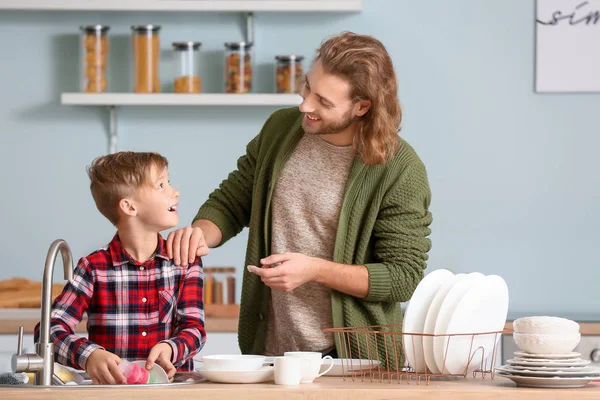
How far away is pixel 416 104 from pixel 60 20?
1.31 meters

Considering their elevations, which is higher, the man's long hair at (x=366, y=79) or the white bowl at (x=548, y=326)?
the man's long hair at (x=366, y=79)

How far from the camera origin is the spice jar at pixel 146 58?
128 inches

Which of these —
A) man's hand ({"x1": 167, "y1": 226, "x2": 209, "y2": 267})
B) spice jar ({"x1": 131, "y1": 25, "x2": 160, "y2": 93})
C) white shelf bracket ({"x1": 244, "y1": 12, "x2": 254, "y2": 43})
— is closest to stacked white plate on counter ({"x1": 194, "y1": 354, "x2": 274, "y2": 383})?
man's hand ({"x1": 167, "y1": 226, "x2": 209, "y2": 267})

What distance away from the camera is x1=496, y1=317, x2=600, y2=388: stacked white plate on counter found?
141cm

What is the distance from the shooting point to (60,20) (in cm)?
338

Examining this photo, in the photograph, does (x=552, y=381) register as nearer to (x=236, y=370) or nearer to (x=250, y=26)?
(x=236, y=370)

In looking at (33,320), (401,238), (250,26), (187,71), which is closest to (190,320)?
(401,238)

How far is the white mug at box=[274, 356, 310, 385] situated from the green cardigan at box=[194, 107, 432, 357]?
37 cm

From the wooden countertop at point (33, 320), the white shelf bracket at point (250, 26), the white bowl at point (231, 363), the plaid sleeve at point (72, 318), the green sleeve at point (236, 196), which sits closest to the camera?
the white bowl at point (231, 363)

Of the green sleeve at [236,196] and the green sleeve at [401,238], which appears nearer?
the green sleeve at [401,238]

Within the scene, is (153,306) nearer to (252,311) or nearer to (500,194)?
(252,311)

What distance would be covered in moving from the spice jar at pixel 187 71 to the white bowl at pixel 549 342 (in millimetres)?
2044

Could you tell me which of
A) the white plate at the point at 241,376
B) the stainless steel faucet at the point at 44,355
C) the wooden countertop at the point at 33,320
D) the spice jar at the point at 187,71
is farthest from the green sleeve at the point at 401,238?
the spice jar at the point at 187,71

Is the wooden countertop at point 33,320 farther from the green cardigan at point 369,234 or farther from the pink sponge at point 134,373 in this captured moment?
the pink sponge at point 134,373
